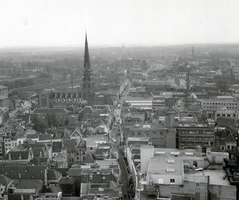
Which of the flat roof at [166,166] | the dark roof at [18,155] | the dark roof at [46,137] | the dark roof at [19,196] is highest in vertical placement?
the flat roof at [166,166]

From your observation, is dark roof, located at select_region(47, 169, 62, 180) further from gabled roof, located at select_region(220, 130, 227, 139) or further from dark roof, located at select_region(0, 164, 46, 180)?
gabled roof, located at select_region(220, 130, 227, 139)

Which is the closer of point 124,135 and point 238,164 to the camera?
point 238,164

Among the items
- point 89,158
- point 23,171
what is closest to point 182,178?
point 89,158

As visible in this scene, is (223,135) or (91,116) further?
(91,116)

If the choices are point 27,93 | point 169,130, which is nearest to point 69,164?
point 169,130

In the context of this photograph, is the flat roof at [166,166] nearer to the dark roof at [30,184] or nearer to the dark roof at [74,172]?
the dark roof at [74,172]

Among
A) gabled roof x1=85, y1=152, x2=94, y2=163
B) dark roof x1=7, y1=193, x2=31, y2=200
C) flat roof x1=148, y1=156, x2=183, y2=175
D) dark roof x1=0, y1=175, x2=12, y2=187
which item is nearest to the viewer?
flat roof x1=148, y1=156, x2=183, y2=175

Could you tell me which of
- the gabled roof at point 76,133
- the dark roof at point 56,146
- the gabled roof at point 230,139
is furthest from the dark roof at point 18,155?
the gabled roof at point 230,139

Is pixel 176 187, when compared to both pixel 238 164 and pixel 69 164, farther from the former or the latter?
pixel 69 164

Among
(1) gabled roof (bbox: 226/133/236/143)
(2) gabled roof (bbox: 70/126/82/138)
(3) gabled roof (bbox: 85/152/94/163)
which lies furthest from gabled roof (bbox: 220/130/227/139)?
(2) gabled roof (bbox: 70/126/82/138)

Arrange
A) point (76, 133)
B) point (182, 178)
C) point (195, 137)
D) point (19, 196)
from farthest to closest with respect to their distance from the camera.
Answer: point (76, 133)
point (195, 137)
point (19, 196)
point (182, 178)

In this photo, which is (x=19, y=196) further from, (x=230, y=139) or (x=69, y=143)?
(x=230, y=139)
